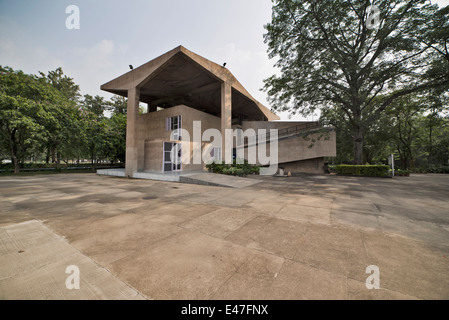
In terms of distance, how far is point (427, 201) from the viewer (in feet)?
22.2

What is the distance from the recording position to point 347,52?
17.5 meters

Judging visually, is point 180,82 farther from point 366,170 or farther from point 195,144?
point 366,170

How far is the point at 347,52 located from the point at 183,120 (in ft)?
61.3

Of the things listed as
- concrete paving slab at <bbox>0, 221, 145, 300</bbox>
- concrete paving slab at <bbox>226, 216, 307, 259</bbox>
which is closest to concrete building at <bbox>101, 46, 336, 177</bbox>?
concrete paving slab at <bbox>226, 216, 307, 259</bbox>

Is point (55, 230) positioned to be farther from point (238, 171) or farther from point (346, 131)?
point (346, 131)

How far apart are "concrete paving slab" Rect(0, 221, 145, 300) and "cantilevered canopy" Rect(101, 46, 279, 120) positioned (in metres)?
13.5

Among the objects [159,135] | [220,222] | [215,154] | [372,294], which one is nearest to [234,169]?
[215,154]

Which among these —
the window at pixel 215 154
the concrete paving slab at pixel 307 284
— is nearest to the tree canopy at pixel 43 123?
the window at pixel 215 154

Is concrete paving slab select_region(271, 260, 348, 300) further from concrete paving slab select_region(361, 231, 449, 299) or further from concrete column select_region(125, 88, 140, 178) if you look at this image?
concrete column select_region(125, 88, 140, 178)

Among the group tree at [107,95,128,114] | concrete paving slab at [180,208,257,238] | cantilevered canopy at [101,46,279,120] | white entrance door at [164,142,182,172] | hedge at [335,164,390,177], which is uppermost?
tree at [107,95,128,114]

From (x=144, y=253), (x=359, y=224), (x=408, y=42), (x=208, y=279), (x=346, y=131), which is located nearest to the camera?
(x=208, y=279)

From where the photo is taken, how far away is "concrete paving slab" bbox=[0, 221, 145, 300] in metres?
1.87

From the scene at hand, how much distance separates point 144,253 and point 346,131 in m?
23.9
